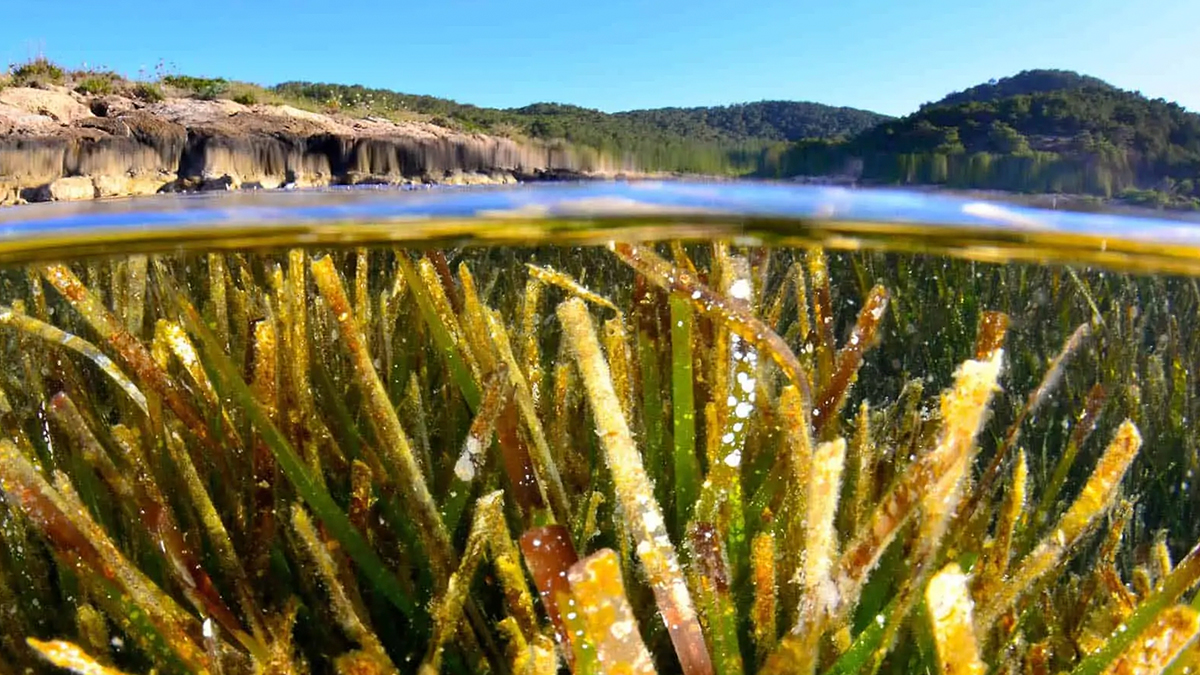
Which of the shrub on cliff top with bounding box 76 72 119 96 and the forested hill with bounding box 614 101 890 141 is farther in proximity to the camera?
the shrub on cliff top with bounding box 76 72 119 96

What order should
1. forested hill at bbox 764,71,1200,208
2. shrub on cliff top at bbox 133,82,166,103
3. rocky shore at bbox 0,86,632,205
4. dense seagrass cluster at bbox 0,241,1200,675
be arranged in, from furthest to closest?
shrub on cliff top at bbox 133,82,166,103 < rocky shore at bbox 0,86,632,205 < forested hill at bbox 764,71,1200,208 < dense seagrass cluster at bbox 0,241,1200,675

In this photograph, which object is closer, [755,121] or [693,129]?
[693,129]

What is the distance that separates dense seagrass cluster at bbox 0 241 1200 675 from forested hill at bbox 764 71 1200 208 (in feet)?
12.5

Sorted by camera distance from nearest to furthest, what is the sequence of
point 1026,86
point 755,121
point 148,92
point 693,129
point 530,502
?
1. point 530,502
2. point 693,129
3. point 755,121
4. point 1026,86
5. point 148,92

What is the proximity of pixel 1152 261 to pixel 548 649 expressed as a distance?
648 cm

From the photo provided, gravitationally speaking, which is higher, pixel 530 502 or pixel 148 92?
pixel 148 92

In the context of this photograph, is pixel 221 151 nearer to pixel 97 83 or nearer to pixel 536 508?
pixel 97 83

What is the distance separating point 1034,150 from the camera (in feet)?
18.8

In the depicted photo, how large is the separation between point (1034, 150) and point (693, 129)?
2.31m

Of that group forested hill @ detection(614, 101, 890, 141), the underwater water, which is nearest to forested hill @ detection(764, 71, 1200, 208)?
forested hill @ detection(614, 101, 890, 141)

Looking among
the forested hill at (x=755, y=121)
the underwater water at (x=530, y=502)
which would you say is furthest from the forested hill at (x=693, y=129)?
the underwater water at (x=530, y=502)

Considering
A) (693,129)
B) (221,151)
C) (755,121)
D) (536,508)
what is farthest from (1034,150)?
(221,151)

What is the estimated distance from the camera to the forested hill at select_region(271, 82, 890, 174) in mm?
5504

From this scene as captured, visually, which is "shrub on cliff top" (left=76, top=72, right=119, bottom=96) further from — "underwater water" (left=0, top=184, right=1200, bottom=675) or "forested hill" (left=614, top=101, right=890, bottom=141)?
"underwater water" (left=0, top=184, right=1200, bottom=675)
